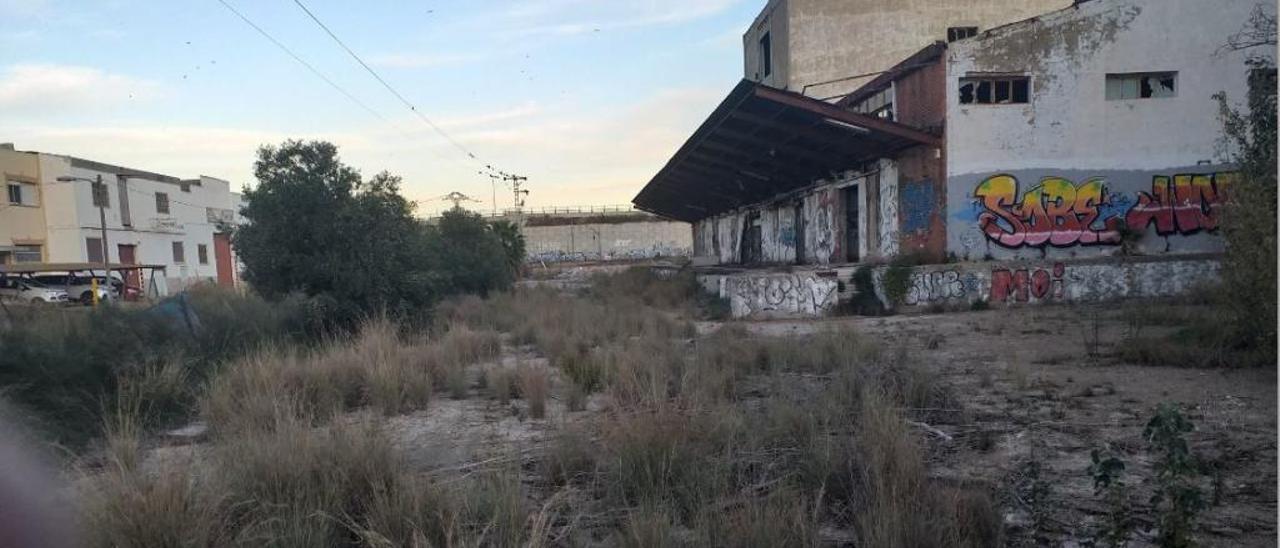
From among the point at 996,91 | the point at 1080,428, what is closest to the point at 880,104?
the point at 996,91

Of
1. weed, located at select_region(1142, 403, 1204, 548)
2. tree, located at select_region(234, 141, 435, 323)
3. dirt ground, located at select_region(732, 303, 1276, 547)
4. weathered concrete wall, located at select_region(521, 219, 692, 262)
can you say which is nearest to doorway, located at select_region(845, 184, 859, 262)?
dirt ground, located at select_region(732, 303, 1276, 547)

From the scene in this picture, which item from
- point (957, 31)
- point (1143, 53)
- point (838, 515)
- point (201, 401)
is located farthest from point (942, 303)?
point (957, 31)

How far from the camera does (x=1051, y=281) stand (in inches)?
653

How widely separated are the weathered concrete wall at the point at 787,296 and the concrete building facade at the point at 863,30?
2181cm

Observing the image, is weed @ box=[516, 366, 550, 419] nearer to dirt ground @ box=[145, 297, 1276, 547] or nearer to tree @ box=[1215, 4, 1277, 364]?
dirt ground @ box=[145, 297, 1276, 547]

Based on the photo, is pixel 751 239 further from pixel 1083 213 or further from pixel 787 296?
pixel 787 296

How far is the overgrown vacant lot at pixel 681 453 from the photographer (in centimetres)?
364

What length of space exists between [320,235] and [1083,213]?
18070 millimetres

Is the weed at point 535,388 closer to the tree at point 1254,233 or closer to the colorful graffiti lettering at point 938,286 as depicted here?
Answer: the tree at point 1254,233

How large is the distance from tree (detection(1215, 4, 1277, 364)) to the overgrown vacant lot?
0.74 metres

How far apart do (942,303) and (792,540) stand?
48.4 ft

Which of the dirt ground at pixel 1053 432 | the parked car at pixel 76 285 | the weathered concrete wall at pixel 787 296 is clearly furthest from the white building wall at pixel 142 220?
the dirt ground at pixel 1053 432

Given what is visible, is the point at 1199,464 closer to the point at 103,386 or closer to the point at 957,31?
the point at 103,386

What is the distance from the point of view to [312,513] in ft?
12.2
